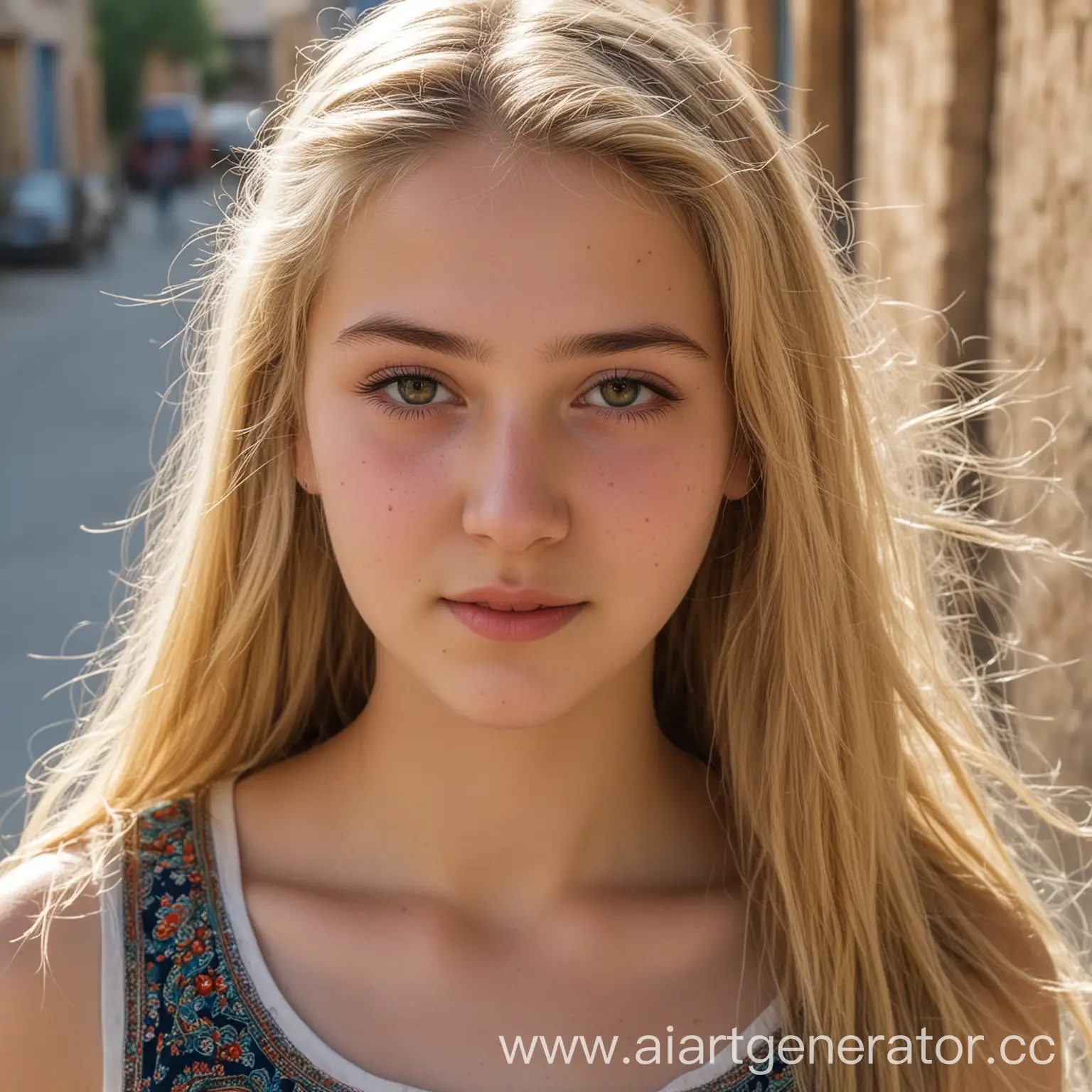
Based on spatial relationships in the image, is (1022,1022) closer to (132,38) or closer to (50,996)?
(50,996)

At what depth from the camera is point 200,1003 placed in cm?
166

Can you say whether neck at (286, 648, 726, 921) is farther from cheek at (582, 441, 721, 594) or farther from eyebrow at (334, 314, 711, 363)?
eyebrow at (334, 314, 711, 363)

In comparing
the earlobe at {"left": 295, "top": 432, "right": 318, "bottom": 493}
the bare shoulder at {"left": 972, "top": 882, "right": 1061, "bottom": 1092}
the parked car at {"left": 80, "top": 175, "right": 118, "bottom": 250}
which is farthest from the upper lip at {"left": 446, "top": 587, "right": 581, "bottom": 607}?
the parked car at {"left": 80, "top": 175, "right": 118, "bottom": 250}

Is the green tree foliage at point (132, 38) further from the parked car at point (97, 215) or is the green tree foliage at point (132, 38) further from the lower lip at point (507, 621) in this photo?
the lower lip at point (507, 621)

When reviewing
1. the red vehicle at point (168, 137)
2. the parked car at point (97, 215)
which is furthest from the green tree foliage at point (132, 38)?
the parked car at point (97, 215)

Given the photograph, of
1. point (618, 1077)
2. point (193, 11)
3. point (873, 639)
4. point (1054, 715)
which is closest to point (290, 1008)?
point (618, 1077)

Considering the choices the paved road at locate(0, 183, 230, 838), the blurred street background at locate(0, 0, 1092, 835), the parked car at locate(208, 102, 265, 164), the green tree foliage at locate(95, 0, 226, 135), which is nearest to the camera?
the blurred street background at locate(0, 0, 1092, 835)

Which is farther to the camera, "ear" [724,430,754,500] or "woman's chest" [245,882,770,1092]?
"ear" [724,430,754,500]

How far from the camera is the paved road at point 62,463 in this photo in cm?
547

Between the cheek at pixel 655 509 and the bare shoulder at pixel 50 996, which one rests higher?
the cheek at pixel 655 509

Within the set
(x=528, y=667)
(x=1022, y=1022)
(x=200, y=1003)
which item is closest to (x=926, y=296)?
(x=1022, y=1022)

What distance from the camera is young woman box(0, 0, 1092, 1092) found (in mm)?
1619

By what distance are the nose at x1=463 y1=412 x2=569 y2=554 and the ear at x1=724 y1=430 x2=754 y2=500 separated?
11.6 inches

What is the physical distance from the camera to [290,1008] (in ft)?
5.45
